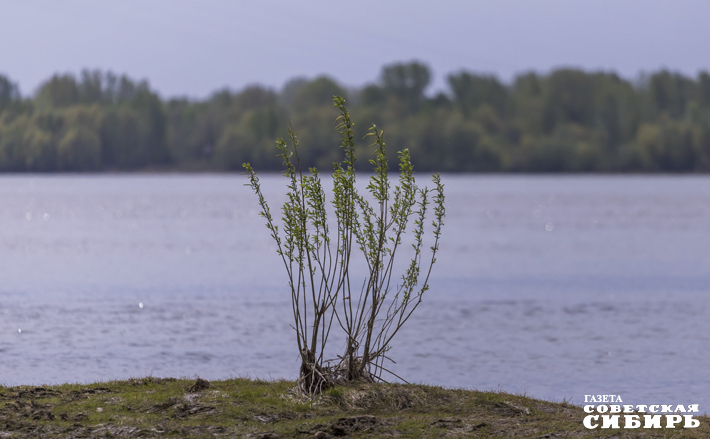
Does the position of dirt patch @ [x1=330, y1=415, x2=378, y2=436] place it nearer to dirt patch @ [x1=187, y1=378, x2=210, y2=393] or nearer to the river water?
dirt patch @ [x1=187, y1=378, x2=210, y2=393]

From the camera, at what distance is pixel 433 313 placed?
22672 mm

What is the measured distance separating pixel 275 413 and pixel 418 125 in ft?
406

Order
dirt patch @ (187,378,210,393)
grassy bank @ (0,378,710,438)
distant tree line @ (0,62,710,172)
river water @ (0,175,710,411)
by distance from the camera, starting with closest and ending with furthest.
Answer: grassy bank @ (0,378,710,438), dirt patch @ (187,378,210,393), river water @ (0,175,710,411), distant tree line @ (0,62,710,172)

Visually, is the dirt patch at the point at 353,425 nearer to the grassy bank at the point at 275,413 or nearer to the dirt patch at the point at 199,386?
the grassy bank at the point at 275,413

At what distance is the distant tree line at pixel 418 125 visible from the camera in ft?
439

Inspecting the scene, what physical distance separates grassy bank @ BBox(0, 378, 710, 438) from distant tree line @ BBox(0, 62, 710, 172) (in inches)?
4569

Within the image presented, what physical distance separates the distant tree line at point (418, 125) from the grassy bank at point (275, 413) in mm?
116054

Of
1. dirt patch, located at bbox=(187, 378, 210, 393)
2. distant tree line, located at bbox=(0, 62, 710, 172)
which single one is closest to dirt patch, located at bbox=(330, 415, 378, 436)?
dirt patch, located at bbox=(187, 378, 210, 393)

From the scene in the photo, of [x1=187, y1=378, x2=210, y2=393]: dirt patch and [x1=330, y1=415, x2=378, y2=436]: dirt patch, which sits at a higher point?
[x1=187, y1=378, x2=210, y2=393]: dirt patch

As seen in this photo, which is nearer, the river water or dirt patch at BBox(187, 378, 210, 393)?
dirt patch at BBox(187, 378, 210, 393)

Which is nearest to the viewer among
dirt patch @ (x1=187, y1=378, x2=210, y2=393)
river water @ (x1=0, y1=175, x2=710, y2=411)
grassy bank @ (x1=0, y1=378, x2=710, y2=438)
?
grassy bank @ (x1=0, y1=378, x2=710, y2=438)

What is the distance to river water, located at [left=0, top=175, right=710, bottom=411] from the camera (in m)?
15.5

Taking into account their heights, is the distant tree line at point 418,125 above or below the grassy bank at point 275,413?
above

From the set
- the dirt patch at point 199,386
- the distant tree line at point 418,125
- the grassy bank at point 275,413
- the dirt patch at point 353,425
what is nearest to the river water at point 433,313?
the grassy bank at point 275,413
